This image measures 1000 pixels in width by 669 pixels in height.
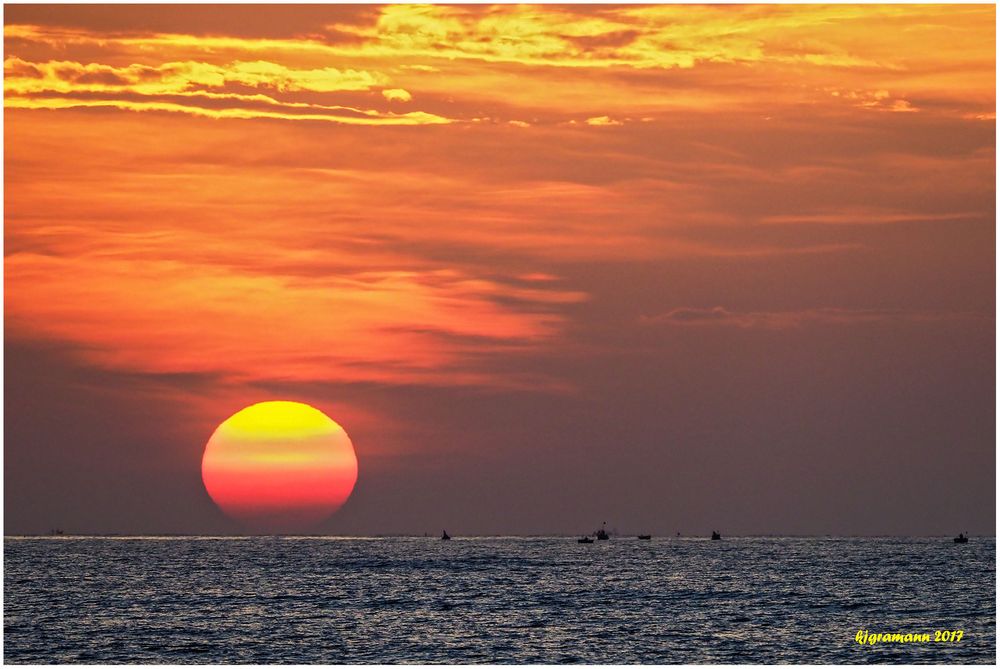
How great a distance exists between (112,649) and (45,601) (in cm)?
4568

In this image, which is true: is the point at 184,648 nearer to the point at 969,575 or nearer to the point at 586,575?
the point at 586,575

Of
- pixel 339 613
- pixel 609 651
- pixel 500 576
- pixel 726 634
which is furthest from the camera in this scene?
pixel 500 576

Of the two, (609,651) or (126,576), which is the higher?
(126,576)

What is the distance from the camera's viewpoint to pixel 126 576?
183 metres

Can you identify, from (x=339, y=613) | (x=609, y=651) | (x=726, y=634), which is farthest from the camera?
(x=339, y=613)

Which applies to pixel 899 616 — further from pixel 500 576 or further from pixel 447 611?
pixel 500 576

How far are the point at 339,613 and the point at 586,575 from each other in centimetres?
6936

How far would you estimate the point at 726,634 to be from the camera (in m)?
102

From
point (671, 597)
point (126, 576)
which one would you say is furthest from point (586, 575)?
point (126, 576)

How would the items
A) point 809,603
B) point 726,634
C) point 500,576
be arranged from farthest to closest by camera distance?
point 500,576
point 809,603
point 726,634

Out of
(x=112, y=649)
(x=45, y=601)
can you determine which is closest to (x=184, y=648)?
(x=112, y=649)

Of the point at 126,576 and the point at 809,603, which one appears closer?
the point at 809,603

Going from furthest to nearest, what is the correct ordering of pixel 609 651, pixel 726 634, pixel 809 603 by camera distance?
pixel 809 603 < pixel 726 634 < pixel 609 651

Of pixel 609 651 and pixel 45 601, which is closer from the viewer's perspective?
pixel 609 651
